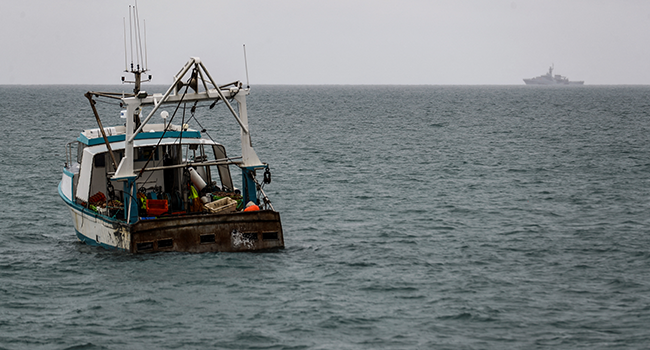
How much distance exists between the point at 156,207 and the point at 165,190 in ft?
6.88

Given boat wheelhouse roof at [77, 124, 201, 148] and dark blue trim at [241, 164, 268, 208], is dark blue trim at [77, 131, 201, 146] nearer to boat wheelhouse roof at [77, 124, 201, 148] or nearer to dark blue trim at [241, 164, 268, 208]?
boat wheelhouse roof at [77, 124, 201, 148]

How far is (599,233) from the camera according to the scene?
26.5m

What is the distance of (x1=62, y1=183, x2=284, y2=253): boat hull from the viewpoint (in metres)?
21.6

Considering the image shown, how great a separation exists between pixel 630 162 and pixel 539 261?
27.6 m

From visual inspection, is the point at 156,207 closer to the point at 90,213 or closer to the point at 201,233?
the point at 201,233

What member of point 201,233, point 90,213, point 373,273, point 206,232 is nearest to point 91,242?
point 90,213

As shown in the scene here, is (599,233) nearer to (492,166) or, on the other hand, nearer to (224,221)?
(224,221)

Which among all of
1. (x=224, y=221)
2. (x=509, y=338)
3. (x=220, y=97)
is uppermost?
(x=220, y=97)

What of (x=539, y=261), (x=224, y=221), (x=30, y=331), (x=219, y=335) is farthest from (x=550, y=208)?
(x=30, y=331)

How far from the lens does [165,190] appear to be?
81.9 ft

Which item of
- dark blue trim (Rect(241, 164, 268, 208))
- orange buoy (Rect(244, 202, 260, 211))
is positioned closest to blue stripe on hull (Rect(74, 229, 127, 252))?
orange buoy (Rect(244, 202, 260, 211))

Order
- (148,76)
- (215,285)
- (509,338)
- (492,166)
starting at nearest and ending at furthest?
(509,338), (215,285), (148,76), (492,166)

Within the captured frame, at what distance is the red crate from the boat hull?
3.62 ft

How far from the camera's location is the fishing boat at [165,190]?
21.7m
